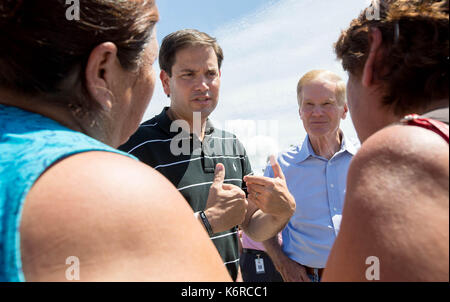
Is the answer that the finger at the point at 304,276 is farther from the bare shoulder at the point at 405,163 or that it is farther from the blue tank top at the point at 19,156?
the blue tank top at the point at 19,156

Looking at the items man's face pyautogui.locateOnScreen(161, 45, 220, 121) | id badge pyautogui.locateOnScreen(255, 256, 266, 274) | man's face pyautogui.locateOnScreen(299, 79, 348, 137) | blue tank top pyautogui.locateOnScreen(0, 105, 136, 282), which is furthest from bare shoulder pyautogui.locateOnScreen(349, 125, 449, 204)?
id badge pyautogui.locateOnScreen(255, 256, 266, 274)

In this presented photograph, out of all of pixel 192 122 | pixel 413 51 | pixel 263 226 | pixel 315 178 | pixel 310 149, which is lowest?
pixel 263 226

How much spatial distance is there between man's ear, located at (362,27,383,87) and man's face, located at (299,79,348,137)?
2.36 metres

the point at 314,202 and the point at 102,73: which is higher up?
the point at 102,73

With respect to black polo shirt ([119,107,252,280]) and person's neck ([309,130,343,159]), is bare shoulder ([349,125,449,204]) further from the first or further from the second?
person's neck ([309,130,343,159])

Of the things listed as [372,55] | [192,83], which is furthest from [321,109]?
[372,55]

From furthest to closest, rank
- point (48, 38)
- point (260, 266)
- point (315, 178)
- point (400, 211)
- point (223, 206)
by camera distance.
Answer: point (260, 266)
point (315, 178)
point (223, 206)
point (48, 38)
point (400, 211)

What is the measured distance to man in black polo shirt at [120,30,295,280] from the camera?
7.38ft

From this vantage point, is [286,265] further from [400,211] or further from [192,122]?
[400,211]

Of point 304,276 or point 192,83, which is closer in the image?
point 192,83

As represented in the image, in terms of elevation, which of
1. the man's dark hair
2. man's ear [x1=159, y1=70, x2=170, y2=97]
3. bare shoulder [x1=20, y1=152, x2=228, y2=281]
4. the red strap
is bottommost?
bare shoulder [x1=20, y1=152, x2=228, y2=281]

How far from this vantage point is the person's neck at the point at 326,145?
346 cm

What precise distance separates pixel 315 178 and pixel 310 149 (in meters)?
0.34

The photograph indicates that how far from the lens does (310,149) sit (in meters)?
3.49
